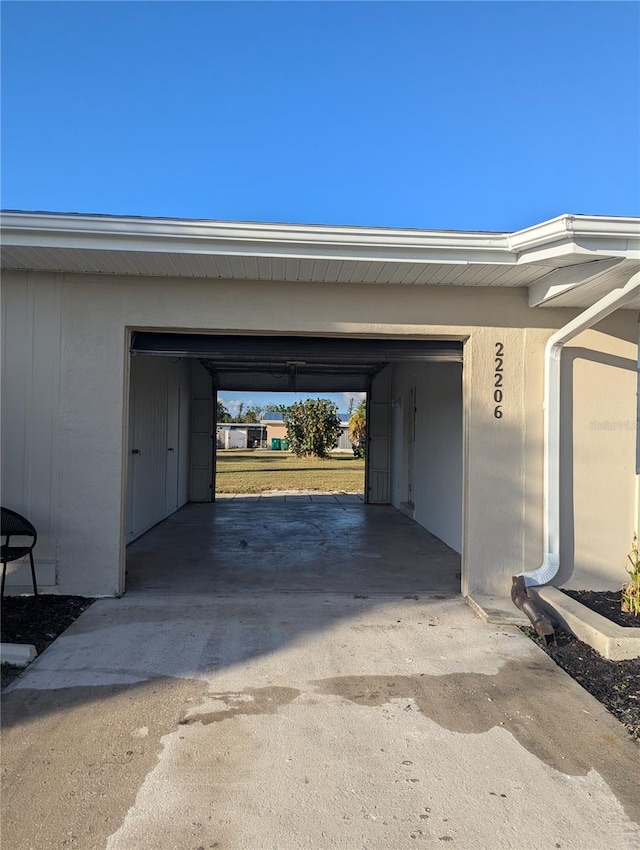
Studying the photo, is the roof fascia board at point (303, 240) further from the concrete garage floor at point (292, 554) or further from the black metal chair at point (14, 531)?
the concrete garage floor at point (292, 554)

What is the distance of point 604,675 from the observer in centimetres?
340

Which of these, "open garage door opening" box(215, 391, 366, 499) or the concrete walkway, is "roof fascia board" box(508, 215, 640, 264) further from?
"open garage door opening" box(215, 391, 366, 499)

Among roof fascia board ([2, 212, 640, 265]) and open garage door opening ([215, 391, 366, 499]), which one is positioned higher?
roof fascia board ([2, 212, 640, 265])

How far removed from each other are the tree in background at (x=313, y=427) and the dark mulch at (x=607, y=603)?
22.9 meters

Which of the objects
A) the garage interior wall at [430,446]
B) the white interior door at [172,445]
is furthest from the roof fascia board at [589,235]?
the white interior door at [172,445]

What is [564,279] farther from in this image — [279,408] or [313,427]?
[279,408]

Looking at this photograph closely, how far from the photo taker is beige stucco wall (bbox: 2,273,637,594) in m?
4.74

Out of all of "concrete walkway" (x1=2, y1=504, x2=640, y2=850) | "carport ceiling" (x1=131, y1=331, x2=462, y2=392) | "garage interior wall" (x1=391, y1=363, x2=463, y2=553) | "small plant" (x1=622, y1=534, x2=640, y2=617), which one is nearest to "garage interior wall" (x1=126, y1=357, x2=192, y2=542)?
"carport ceiling" (x1=131, y1=331, x2=462, y2=392)

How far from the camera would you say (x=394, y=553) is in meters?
6.98

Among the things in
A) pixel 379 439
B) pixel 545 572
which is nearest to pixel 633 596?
pixel 545 572

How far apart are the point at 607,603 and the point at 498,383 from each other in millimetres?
2100

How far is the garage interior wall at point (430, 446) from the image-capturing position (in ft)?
23.4

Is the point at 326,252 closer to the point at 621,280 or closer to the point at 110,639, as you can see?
the point at 621,280

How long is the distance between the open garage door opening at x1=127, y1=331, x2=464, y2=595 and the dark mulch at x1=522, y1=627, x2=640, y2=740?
1483mm
